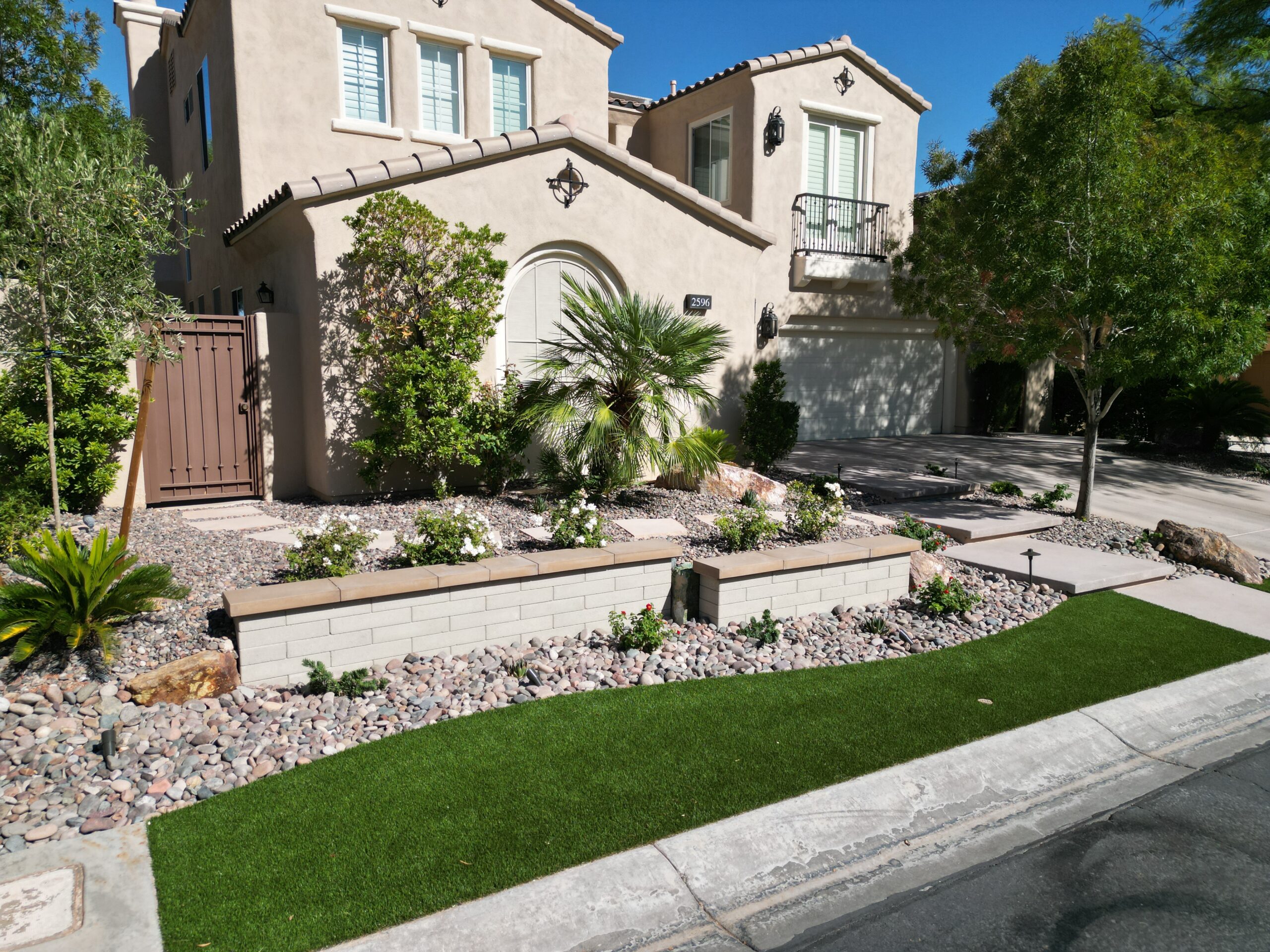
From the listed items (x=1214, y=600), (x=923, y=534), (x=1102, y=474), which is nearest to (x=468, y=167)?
(x=923, y=534)

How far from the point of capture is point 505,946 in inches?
128

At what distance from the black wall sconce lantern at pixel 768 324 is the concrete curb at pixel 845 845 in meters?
10.3

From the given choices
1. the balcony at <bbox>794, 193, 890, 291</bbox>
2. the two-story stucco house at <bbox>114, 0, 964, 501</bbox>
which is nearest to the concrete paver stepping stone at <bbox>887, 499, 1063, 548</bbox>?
the two-story stucco house at <bbox>114, 0, 964, 501</bbox>

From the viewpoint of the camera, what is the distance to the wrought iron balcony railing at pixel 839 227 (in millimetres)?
16094

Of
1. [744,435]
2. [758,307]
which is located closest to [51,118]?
[744,435]

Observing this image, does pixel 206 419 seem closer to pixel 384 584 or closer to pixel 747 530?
pixel 384 584

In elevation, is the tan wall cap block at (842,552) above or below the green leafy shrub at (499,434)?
below

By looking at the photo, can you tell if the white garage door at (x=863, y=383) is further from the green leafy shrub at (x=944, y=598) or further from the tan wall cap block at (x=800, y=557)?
the tan wall cap block at (x=800, y=557)

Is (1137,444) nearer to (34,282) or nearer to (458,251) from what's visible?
(458,251)

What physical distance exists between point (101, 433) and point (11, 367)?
3.15 feet

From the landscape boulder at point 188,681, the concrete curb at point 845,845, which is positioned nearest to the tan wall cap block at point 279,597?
the landscape boulder at point 188,681

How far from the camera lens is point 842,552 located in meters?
7.18

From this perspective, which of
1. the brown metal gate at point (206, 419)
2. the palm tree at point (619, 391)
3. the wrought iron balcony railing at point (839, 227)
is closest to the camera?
the palm tree at point (619, 391)

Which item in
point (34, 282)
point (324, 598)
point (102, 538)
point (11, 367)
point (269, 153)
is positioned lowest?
point (324, 598)
